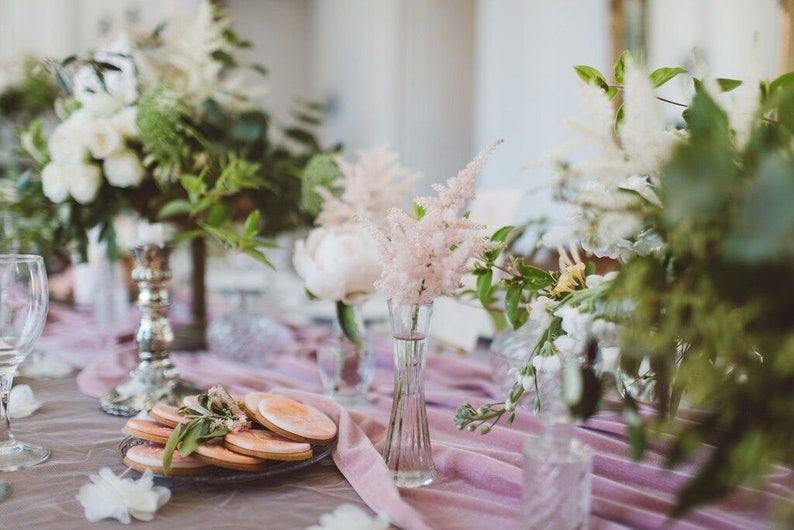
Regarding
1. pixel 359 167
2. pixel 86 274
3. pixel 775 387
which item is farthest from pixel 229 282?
pixel 775 387

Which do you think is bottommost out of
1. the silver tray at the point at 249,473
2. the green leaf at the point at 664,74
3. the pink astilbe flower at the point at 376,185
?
the silver tray at the point at 249,473

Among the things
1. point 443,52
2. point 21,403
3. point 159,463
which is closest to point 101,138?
point 21,403

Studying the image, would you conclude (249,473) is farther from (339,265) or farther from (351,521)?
(339,265)

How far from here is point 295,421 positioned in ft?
2.51

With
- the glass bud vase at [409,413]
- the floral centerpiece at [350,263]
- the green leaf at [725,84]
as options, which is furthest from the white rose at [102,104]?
the green leaf at [725,84]

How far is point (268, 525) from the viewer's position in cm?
63

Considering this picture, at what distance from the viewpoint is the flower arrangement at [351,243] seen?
100 centimetres

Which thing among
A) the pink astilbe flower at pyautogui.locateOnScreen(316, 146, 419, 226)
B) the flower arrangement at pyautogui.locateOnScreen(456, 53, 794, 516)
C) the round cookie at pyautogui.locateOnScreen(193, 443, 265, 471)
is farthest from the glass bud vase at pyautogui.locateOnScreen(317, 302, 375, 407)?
the flower arrangement at pyautogui.locateOnScreen(456, 53, 794, 516)

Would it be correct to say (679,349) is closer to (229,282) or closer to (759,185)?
(759,185)

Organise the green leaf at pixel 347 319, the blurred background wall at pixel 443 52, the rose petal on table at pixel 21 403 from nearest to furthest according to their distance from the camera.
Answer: the rose petal on table at pixel 21 403
the green leaf at pixel 347 319
the blurred background wall at pixel 443 52

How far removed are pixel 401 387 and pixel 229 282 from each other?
79.5 inches

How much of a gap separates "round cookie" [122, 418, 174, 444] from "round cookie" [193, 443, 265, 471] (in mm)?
49

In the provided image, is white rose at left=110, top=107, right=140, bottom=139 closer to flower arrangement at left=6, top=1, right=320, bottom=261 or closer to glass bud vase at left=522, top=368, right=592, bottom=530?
flower arrangement at left=6, top=1, right=320, bottom=261

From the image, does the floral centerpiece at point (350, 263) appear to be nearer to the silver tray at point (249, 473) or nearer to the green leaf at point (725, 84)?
the silver tray at point (249, 473)
